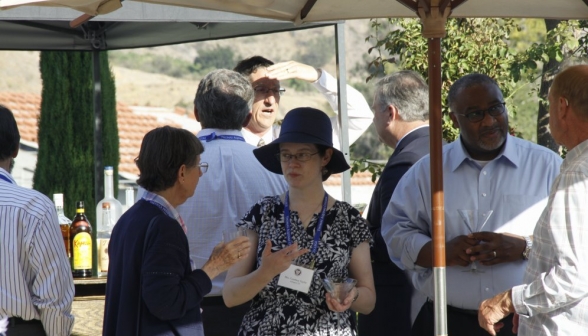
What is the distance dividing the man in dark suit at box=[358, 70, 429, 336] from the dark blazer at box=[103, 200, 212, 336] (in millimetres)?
1366

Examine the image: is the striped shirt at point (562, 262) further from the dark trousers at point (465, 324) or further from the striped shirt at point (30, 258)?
the striped shirt at point (30, 258)

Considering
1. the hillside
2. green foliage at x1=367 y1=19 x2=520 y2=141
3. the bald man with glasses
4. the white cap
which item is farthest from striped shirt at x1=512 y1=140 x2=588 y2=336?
the hillside

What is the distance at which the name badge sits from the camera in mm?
3213

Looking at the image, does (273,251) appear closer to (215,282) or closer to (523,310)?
(215,282)

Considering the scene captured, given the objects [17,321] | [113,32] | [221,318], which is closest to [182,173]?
[17,321]

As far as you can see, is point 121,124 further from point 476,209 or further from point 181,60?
point 181,60

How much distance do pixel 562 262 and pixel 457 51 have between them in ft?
11.8

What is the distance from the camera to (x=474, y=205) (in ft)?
12.1

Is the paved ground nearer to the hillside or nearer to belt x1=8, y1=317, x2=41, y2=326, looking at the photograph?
belt x1=8, y1=317, x2=41, y2=326

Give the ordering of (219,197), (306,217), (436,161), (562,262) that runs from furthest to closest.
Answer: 1. (219,197)
2. (306,217)
3. (436,161)
4. (562,262)

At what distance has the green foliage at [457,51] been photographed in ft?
19.9

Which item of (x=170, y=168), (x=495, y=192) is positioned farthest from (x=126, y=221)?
(x=495, y=192)

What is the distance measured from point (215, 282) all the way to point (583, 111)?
74.7 inches

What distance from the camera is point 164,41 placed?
6.32m
